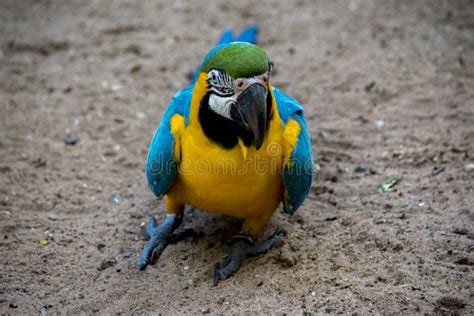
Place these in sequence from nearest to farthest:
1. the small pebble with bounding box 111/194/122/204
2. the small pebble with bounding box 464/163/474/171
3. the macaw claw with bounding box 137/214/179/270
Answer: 1. the macaw claw with bounding box 137/214/179/270
2. the small pebble with bounding box 464/163/474/171
3. the small pebble with bounding box 111/194/122/204

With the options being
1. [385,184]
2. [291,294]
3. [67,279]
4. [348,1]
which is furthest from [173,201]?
[348,1]

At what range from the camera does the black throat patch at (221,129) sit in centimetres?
290

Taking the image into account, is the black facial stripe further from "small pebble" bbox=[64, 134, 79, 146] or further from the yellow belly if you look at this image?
"small pebble" bbox=[64, 134, 79, 146]

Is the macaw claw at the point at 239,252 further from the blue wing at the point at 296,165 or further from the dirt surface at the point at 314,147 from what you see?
the blue wing at the point at 296,165

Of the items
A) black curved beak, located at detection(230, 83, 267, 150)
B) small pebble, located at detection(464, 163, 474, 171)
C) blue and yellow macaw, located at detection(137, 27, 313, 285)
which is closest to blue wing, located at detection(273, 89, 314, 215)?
blue and yellow macaw, located at detection(137, 27, 313, 285)

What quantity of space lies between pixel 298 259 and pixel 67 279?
4.57 feet

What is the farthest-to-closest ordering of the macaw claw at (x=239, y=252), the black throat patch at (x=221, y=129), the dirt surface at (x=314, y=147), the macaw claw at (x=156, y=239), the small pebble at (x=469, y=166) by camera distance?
the small pebble at (x=469, y=166)
the macaw claw at (x=156, y=239)
the macaw claw at (x=239, y=252)
the dirt surface at (x=314, y=147)
the black throat patch at (x=221, y=129)

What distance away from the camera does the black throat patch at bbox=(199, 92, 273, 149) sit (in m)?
2.90

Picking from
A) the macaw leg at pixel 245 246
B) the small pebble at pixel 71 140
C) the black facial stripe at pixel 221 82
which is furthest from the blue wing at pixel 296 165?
the small pebble at pixel 71 140

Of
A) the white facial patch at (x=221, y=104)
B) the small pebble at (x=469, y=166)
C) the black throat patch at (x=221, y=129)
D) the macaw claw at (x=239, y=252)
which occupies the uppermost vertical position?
the white facial patch at (x=221, y=104)

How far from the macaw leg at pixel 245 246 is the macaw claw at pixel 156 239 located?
401 mm

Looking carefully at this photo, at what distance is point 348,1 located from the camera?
6215mm

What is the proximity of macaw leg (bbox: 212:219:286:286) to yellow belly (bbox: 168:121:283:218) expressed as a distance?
27 cm

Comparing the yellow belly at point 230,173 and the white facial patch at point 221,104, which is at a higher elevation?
the white facial patch at point 221,104
